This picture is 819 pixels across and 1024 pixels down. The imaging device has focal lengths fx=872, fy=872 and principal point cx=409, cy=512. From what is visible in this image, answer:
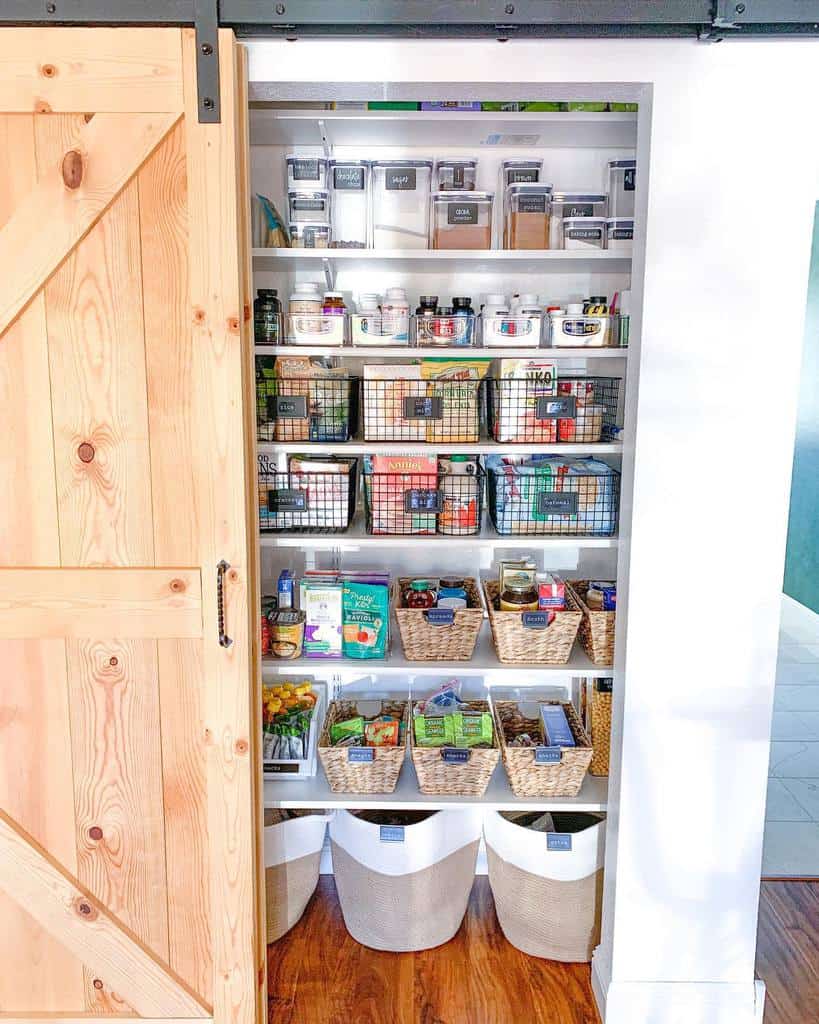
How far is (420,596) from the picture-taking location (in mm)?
2312

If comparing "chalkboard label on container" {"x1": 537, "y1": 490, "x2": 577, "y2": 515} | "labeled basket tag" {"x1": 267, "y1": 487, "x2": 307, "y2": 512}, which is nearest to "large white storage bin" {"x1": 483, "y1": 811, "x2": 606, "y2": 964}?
"chalkboard label on container" {"x1": 537, "y1": 490, "x2": 577, "y2": 515}

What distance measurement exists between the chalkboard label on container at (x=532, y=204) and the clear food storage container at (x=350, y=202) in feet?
1.27

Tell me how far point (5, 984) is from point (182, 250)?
5.57ft

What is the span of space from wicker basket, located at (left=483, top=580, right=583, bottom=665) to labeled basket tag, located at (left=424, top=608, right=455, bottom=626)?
0.38 feet

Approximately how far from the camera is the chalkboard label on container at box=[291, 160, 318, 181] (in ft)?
6.98

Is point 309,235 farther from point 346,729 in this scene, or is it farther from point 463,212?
point 346,729

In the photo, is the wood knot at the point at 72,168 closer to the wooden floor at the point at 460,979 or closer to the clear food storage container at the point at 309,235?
the clear food storage container at the point at 309,235

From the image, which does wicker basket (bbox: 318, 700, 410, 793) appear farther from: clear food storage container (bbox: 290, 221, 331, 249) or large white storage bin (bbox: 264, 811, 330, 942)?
clear food storage container (bbox: 290, 221, 331, 249)

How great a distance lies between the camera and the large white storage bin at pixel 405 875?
7.63 feet

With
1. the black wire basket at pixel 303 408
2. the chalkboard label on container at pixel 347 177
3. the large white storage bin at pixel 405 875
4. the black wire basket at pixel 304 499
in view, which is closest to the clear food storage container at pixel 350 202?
the chalkboard label on container at pixel 347 177

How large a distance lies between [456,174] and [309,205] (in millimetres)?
376

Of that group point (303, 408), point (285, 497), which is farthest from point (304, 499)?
point (303, 408)

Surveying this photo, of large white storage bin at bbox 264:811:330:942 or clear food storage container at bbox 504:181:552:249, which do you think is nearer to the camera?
clear food storage container at bbox 504:181:552:249

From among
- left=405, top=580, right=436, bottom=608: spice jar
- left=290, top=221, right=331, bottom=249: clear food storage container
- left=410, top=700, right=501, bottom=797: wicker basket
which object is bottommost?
left=410, top=700, right=501, bottom=797: wicker basket
